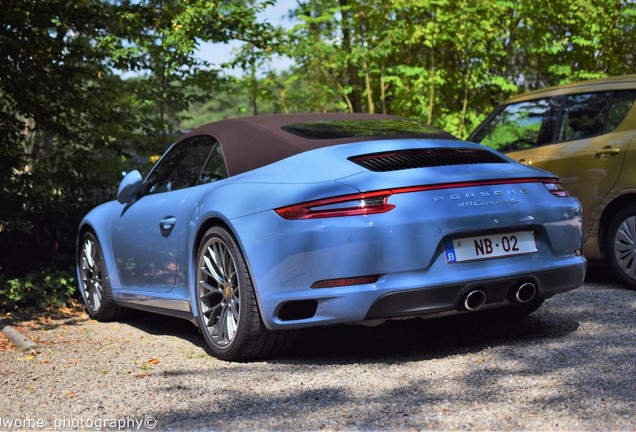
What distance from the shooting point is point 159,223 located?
618 cm

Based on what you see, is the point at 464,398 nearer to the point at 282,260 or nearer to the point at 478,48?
the point at 282,260

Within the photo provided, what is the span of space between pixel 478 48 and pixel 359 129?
10.2 m

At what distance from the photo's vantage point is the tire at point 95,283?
7332 millimetres

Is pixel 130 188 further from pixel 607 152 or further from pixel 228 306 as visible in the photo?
pixel 607 152

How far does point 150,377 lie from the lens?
5090 millimetres

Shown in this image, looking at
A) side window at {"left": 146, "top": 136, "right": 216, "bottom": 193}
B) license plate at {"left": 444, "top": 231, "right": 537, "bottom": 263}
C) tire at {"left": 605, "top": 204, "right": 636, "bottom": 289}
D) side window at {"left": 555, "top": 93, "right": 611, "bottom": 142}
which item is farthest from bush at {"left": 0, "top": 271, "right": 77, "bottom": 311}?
tire at {"left": 605, "top": 204, "right": 636, "bottom": 289}

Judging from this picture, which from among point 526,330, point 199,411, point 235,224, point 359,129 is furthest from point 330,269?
point 526,330

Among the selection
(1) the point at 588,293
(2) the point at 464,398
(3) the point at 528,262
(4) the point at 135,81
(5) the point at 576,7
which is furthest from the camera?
(5) the point at 576,7

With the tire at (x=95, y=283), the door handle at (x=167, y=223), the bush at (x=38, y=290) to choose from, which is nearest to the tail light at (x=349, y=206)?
the door handle at (x=167, y=223)

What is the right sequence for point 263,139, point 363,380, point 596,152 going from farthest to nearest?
1. point 596,152
2. point 263,139
3. point 363,380

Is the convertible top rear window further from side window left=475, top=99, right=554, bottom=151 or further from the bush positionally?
the bush

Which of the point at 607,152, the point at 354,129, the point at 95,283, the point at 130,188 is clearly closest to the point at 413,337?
the point at 354,129

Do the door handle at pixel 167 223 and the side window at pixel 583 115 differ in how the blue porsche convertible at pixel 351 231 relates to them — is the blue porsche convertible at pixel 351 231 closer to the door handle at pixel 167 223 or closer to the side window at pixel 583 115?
the door handle at pixel 167 223

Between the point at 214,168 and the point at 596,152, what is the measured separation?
3.62 metres
